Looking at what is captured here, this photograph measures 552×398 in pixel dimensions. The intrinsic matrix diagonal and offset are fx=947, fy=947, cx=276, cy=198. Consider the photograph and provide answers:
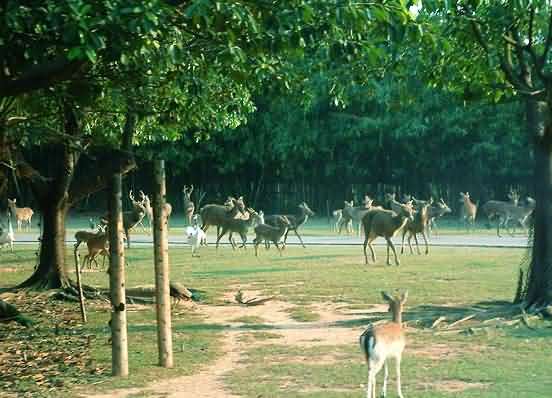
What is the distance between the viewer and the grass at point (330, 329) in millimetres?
8984

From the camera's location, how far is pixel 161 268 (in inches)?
381

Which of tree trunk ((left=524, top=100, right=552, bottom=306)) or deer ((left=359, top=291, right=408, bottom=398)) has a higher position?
tree trunk ((left=524, top=100, right=552, bottom=306))

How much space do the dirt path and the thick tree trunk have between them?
10.1 feet

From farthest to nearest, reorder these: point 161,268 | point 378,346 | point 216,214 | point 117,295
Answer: point 216,214 < point 161,268 < point 117,295 < point 378,346

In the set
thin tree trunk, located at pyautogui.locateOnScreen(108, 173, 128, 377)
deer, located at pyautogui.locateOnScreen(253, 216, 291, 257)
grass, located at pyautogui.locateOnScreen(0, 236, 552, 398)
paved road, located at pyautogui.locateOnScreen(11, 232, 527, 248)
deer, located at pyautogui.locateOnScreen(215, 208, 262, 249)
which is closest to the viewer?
grass, located at pyautogui.locateOnScreen(0, 236, 552, 398)

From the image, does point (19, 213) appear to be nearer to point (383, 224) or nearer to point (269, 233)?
point (269, 233)

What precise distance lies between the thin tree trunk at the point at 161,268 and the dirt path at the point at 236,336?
0.51 metres

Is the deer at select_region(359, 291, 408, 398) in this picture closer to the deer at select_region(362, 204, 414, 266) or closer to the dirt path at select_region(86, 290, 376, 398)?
the dirt path at select_region(86, 290, 376, 398)

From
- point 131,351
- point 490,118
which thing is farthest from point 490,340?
point 490,118

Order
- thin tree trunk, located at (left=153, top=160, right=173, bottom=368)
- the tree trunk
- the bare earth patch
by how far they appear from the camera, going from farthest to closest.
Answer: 1. the tree trunk
2. thin tree trunk, located at (left=153, top=160, right=173, bottom=368)
3. the bare earth patch

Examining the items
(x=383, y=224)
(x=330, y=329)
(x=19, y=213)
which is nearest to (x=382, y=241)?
(x=383, y=224)

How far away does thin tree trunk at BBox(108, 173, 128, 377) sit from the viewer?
9.35 metres

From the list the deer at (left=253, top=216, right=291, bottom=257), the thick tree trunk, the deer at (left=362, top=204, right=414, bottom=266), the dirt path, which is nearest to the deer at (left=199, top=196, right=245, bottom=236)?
the deer at (left=253, top=216, right=291, bottom=257)

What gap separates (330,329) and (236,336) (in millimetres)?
1293
